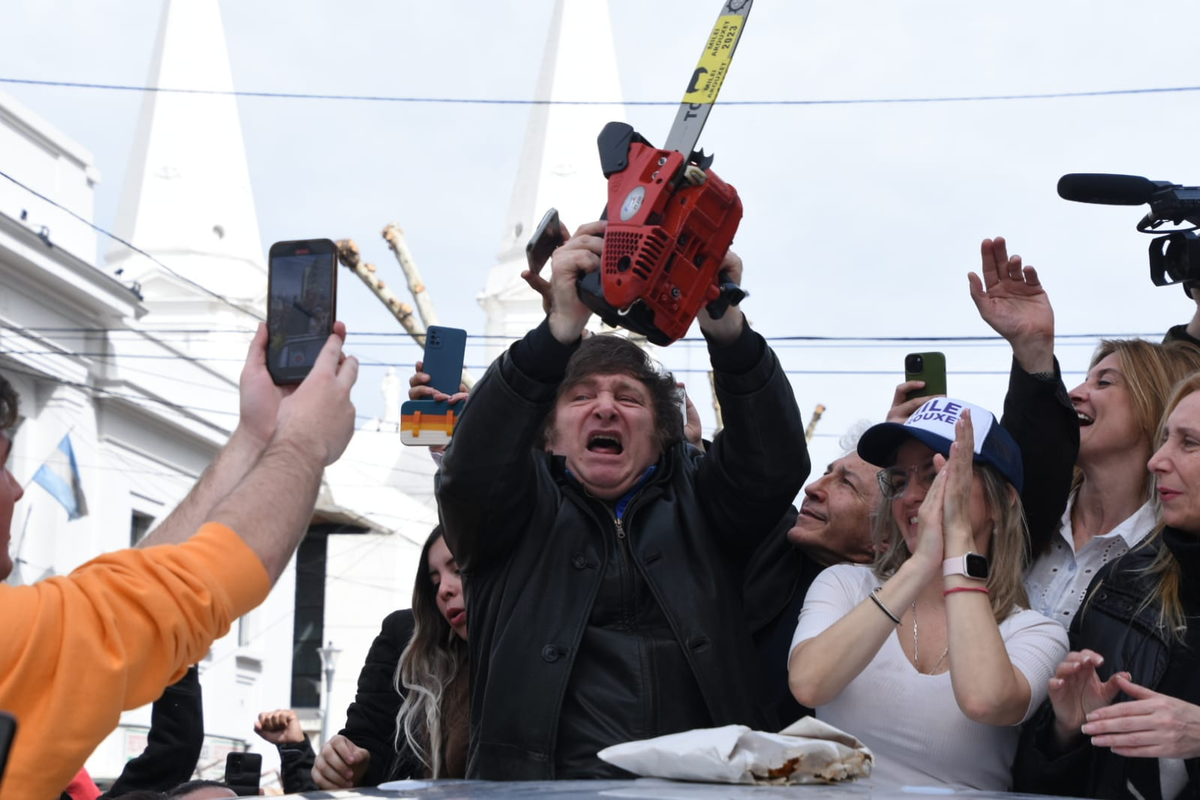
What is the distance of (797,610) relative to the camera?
409cm

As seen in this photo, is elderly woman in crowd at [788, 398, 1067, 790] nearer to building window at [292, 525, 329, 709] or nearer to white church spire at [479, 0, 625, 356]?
building window at [292, 525, 329, 709]

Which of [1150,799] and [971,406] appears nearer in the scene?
[1150,799]

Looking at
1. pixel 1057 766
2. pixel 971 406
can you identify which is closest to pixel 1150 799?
pixel 1057 766

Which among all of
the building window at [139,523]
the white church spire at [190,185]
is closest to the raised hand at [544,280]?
→ the building window at [139,523]

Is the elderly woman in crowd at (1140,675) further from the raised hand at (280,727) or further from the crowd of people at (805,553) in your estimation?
the raised hand at (280,727)

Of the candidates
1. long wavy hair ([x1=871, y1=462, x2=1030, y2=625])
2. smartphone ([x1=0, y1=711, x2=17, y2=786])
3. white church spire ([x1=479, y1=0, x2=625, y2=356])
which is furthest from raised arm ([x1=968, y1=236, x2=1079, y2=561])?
white church spire ([x1=479, y1=0, x2=625, y2=356])

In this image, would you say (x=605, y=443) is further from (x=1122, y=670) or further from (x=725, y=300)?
(x=1122, y=670)

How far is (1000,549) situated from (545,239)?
126cm

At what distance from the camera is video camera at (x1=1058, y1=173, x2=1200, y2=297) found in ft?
13.5

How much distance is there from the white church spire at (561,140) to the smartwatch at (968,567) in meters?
33.0

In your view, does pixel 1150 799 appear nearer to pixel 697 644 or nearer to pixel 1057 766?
pixel 1057 766

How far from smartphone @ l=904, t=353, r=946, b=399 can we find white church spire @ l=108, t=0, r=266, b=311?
28.9 metres

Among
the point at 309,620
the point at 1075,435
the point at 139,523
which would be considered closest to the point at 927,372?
the point at 1075,435

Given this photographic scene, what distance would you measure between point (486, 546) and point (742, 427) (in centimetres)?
66
